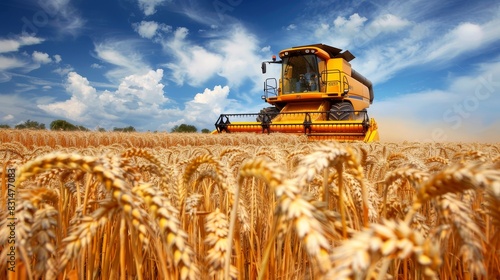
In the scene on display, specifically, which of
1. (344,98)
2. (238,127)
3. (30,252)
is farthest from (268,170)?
(344,98)

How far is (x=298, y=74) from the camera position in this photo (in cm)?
1320

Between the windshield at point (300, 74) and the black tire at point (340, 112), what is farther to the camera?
the windshield at point (300, 74)

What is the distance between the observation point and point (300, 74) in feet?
43.2

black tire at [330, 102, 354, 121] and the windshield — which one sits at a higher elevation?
the windshield

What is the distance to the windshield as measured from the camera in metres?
12.9

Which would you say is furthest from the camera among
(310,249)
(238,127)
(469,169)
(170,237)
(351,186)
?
(238,127)

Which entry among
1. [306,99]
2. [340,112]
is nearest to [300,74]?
[306,99]

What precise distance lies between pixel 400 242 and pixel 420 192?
0.22m

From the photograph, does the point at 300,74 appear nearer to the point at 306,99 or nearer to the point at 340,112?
the point at 306,99

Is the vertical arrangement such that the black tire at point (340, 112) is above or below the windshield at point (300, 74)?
below

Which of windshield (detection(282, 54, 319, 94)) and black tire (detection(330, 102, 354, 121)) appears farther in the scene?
windshield (detection(282, 54, 319, 94))

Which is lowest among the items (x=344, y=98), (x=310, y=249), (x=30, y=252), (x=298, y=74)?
(x=30, y=252)

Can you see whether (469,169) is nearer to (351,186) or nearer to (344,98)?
(351,186)

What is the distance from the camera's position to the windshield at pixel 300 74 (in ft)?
42.3
